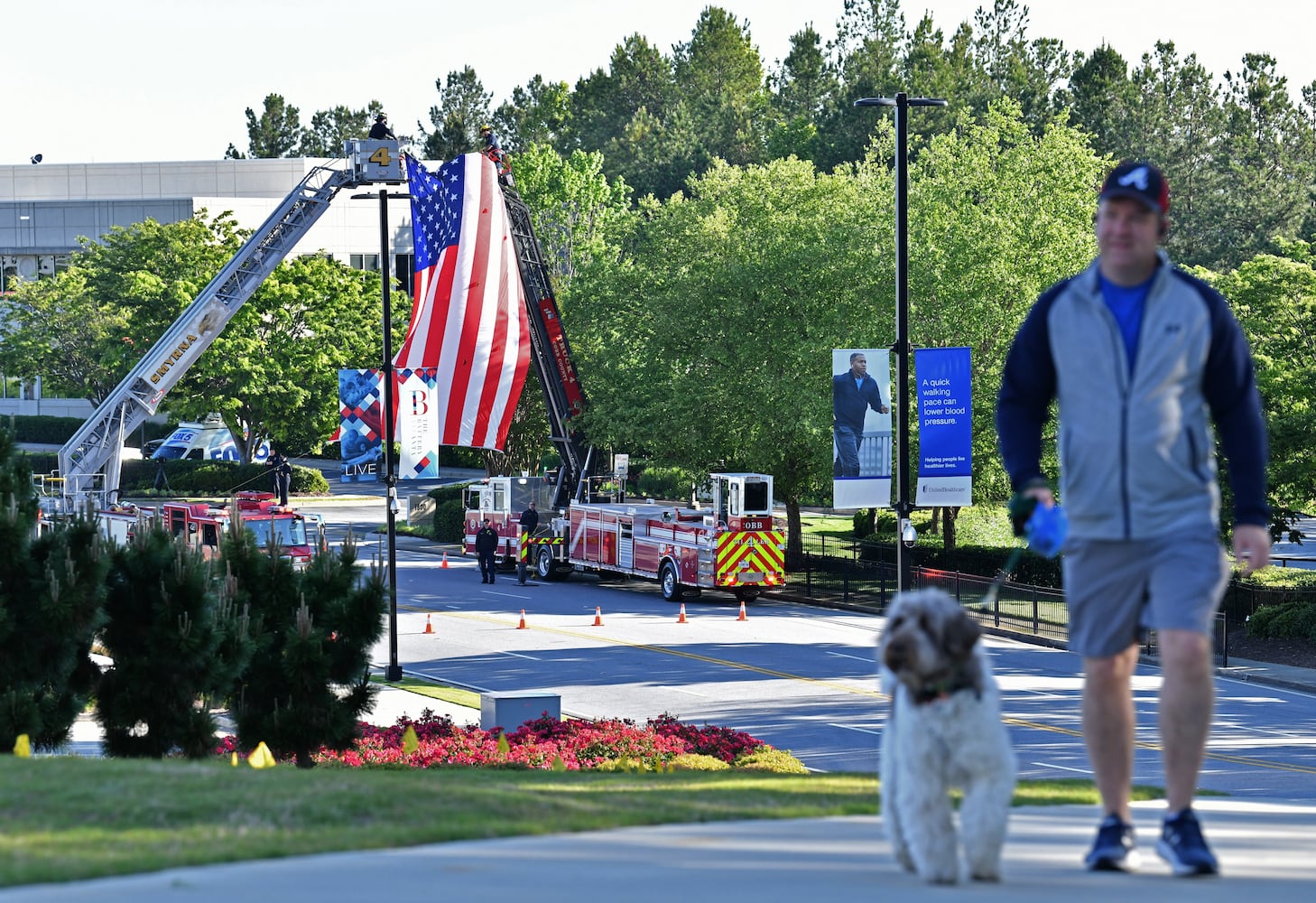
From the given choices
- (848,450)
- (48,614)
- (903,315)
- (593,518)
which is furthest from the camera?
(593,518)

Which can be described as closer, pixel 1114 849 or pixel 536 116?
pixel 1114 849

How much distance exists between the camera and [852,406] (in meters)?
26.9

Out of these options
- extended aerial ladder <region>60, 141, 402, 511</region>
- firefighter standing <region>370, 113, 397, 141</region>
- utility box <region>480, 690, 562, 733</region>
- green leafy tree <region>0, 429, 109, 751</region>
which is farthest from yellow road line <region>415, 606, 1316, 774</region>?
green leafy tree <region>0, 429, 109, 751</region>

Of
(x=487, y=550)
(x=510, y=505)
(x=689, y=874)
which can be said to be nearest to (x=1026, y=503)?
(x=689, y=874)

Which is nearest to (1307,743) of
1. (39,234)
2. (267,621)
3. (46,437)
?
(267,621)

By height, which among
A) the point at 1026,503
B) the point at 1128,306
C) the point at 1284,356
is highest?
the point at 1284,356

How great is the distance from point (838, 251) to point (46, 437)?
2460 inches

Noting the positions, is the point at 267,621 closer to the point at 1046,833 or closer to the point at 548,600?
the point at 1046,833

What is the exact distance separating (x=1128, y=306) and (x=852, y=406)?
69.5 feet

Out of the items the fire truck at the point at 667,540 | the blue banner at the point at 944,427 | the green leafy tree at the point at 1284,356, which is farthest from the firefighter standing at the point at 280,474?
the blue banner at the point at 944,427

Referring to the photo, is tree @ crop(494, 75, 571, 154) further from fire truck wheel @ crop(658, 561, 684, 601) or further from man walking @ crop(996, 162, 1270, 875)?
man walking @ crop(996, 162, 1270, 875)

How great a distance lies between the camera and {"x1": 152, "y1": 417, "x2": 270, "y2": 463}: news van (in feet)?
246

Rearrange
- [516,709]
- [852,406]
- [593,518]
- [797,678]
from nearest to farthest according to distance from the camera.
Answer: [516,709] < [852,406] < [797,678] < [593,518]

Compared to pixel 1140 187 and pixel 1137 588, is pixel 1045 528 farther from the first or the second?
pixel 1140 187
